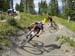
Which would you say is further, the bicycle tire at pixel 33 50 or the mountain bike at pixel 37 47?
the mountain bike at pixel 37 47

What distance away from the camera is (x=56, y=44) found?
2158cm

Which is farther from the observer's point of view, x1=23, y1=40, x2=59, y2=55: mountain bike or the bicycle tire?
x1=23, y1=40, x2=59, y2=55: mountain bike

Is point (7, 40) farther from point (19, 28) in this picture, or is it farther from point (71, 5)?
point (71, 5)

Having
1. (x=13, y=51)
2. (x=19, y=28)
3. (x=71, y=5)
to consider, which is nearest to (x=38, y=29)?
(x=13, y=51)

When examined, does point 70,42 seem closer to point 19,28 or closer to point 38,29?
point 38,29

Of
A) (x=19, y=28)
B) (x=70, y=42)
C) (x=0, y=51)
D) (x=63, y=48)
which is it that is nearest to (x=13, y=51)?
(x=0, y=51)

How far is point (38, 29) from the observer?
65.7ft

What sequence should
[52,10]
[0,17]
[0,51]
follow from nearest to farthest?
[0,51]
[0,17]
[52,10]

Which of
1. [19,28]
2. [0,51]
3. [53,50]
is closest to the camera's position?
[0,51]

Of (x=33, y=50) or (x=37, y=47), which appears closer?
(x=33, y=50)

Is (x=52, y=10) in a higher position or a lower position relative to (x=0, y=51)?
lower

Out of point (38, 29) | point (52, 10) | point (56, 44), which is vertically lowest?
point (52, 10)

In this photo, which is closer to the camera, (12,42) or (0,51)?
(0,51)

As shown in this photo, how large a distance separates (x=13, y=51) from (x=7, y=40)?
2102 millimetres
